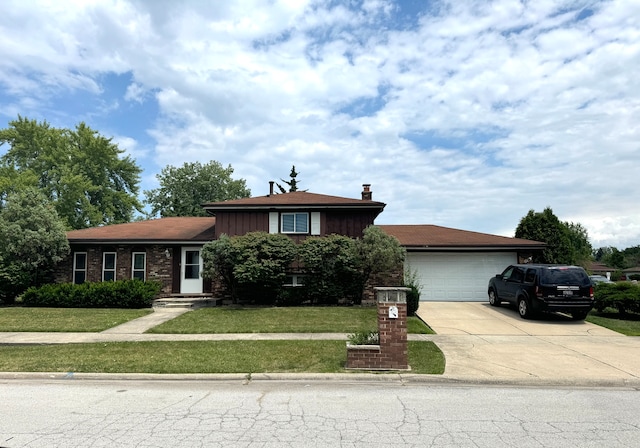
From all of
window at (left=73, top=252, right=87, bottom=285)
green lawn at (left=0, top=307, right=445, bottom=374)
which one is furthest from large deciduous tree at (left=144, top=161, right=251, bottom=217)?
green lawn at (left=0, top=307, right=445, bottom=374)

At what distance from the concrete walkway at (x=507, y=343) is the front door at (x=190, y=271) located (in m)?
3.54

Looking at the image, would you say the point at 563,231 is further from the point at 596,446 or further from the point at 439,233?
the point at 596,446

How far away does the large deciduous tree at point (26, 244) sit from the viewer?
17.7 metres

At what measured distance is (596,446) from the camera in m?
4.32

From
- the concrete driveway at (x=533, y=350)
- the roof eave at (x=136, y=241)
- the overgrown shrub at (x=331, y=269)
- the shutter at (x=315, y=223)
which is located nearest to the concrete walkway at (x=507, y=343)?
the concrete driveway at (x=533, y=350)

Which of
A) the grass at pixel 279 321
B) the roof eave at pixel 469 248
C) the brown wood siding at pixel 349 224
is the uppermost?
the brown wood siding at pixel 349 224

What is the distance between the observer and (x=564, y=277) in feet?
43.9

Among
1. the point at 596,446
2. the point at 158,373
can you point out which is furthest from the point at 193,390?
the point at 596,446

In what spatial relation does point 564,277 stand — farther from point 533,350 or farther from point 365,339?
point 365,339

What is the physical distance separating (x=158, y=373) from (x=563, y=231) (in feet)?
94.4

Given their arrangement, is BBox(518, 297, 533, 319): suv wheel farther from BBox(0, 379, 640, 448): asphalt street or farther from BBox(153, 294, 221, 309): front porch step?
BBox(153, 294, 221, 309): front porch step

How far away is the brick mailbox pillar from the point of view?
7.50m

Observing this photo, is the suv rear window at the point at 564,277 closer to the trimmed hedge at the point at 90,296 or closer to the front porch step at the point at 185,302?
the front porch step at the point at 185,302

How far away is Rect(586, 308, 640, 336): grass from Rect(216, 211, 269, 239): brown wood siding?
42.2 ft
